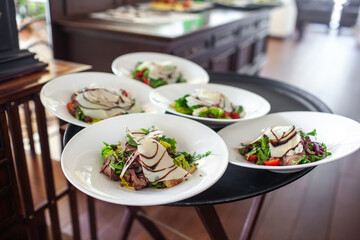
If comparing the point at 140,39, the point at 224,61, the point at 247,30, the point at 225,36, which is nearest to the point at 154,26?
the point at 140,39

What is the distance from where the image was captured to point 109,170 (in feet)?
2.61

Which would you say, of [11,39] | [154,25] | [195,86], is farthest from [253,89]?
[154,25]

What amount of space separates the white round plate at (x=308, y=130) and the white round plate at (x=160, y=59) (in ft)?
1.27

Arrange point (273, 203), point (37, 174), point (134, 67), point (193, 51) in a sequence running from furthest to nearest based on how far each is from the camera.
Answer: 1. point (193, 51)
2. point (273, 203)
3. point (37, 174)
4. point (134, 67)

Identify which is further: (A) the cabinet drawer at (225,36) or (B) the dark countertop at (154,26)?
(A) the cabinet drawer at (225,36)

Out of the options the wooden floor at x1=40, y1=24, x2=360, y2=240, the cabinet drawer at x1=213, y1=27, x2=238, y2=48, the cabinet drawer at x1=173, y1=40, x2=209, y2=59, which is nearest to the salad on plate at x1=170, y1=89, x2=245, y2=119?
the wooden floor at x1=40, y1=24, x2=360, y2=240

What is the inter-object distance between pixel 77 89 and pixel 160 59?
17.8 inches

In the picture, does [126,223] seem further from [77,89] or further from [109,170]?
[109,170]

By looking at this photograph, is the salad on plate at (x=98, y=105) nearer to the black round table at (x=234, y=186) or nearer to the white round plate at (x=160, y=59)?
the black round table at (x=234, y=186)

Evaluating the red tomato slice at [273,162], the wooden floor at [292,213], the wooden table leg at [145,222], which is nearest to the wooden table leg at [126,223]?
the wooden table leg at [145,222]

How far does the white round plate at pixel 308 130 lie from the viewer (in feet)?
2.86

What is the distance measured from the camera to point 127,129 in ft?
2.86

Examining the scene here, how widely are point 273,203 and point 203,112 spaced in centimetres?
131

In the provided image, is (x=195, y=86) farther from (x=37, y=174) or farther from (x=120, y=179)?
(x=37, y=174)
